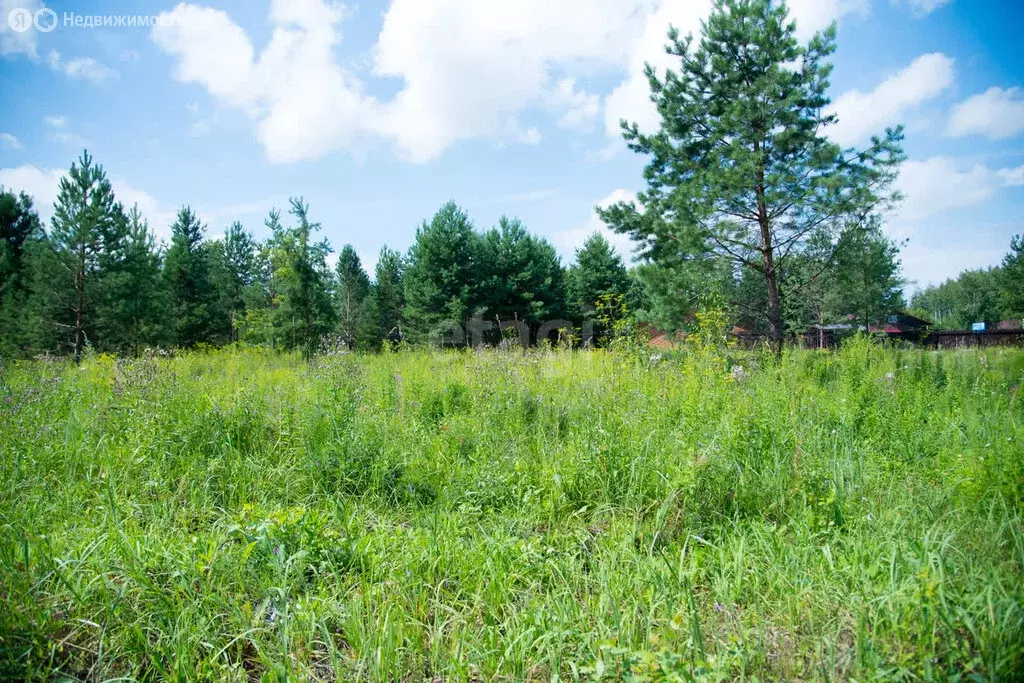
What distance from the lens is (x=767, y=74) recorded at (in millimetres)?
10055

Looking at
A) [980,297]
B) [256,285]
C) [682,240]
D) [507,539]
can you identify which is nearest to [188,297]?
[256,285]

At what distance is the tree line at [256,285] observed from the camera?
538 inches

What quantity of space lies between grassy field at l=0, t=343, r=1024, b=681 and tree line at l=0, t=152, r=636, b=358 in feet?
Result: 8.18

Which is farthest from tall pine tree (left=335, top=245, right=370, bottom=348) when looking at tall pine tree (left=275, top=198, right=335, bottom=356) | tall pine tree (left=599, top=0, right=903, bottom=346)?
tall pine tree (left=599, top=0, right=903, bottom=346)

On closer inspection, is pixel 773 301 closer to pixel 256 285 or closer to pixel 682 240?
pixel 682 240

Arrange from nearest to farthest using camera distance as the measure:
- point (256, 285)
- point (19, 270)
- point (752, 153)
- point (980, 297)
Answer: point (752, 153) → point (19, 270) → point (256, 285) → point (980, 297)

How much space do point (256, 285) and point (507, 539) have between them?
3098cm

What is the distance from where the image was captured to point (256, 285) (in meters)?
28.6

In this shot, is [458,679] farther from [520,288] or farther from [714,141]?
[520,288]

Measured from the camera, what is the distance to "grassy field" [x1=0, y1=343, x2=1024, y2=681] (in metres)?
1.55

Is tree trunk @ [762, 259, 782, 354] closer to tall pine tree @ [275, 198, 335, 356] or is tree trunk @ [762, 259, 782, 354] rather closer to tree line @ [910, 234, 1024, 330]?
tall pine tree @ [275, 198, 335, 356]

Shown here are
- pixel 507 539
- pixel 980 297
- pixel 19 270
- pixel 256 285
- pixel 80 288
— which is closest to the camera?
pixel 507 539

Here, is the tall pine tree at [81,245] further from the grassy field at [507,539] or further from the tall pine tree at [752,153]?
the tall pine tree at [752,153]

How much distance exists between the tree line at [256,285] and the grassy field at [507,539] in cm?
249
